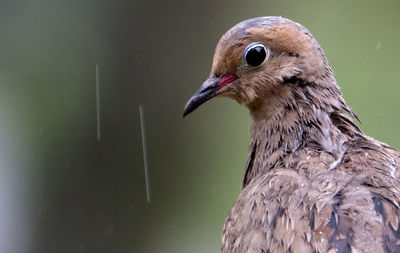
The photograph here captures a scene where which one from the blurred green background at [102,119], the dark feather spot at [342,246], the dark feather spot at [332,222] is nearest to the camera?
the dark feather spot at [342,246]

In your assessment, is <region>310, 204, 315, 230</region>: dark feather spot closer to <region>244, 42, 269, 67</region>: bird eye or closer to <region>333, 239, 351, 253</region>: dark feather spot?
<region>333, 239, 351, 253</region>: dark feather spot

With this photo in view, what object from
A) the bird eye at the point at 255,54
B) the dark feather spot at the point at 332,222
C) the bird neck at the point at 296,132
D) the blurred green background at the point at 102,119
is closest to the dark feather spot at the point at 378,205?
the dark feather spot at the point at 332,222

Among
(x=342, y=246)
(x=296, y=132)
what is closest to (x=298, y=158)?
(x=296, y=132)

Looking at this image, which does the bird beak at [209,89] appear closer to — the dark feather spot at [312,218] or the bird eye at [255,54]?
the bird eye at [255,54]

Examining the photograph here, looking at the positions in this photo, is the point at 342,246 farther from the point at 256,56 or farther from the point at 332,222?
the point at 256,56

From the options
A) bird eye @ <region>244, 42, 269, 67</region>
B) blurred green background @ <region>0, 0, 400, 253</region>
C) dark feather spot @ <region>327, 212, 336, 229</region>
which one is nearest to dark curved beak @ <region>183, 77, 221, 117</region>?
bird eye @ <region>244, 42, 269, 67</region>

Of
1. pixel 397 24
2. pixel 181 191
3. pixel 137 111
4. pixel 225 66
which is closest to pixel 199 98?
pixel 225 66

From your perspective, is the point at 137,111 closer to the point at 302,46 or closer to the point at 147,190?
the point at 147,190
